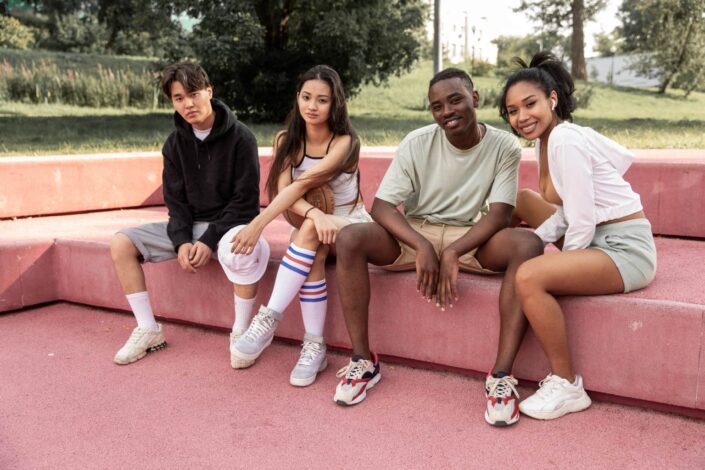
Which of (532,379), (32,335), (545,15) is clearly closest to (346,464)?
(532,379)

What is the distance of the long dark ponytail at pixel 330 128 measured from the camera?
3.04 m

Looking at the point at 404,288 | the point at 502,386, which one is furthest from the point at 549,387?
the point at 404,288

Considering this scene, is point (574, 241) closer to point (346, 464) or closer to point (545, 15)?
point (346, 464)

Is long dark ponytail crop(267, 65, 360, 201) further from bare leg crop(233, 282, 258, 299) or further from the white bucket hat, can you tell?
bare leg crop(233, 282, 258, 299)

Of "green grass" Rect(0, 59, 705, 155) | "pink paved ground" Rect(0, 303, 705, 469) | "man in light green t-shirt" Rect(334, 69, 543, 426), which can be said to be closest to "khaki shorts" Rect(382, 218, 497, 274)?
"man in light green t-shirt" Rect(334, 69, 543, 426)

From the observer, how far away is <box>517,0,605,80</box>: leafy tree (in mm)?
22969

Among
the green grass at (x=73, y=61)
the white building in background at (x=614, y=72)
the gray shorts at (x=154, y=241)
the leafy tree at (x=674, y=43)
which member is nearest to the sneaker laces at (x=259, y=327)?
the gray shorts at (x=154, y=241)

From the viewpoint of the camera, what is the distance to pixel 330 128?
10.3 ft

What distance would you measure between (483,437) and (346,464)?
48 cm

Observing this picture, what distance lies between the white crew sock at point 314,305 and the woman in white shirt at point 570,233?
870 mm

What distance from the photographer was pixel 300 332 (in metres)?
3.22

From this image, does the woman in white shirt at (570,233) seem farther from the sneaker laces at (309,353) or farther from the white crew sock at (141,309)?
the white crew sock at (141,309)

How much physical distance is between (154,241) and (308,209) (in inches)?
31.2

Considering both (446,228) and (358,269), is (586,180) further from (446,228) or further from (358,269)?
(358,269)
